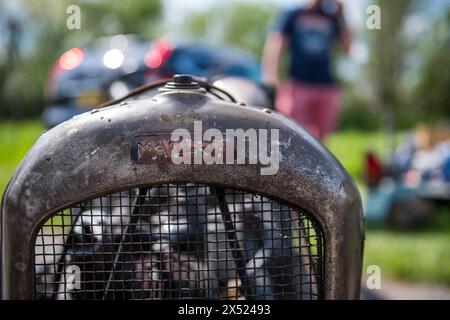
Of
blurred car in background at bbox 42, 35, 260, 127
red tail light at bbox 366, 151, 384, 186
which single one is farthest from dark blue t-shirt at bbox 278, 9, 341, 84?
red tail light at bbox 366, 151, 384, 186

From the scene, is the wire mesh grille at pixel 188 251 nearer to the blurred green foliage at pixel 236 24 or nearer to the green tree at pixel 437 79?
Result: the green tree at pixel 437 79

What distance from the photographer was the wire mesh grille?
1787 mm

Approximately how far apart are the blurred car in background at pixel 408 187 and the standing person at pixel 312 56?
701 millimetres

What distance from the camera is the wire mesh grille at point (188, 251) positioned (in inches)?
70.4

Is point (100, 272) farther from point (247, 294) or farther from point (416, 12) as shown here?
point (416, 12)

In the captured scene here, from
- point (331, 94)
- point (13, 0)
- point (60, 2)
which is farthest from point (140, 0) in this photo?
point (331, 94)

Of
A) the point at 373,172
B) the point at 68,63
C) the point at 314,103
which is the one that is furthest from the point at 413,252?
the point at 68,63

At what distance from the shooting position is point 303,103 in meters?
6.48

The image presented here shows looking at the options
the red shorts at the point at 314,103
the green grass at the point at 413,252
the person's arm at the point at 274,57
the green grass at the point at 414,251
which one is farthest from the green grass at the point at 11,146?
the green grass at the point at 414,251

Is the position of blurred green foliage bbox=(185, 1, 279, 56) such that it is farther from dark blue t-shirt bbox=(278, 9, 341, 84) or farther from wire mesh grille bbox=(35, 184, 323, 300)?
wire mesh grille bbox=(35, 184, 323, 300)

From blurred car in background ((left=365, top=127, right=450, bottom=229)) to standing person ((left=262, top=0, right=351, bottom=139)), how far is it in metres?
0.70

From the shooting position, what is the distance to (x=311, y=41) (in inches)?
252

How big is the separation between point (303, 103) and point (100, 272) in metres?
4.87

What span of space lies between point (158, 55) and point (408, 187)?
2.57 meters
